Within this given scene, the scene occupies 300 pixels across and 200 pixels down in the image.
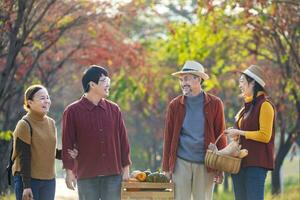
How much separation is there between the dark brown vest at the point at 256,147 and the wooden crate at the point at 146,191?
2.83ft

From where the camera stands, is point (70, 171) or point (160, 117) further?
point (160, 117)

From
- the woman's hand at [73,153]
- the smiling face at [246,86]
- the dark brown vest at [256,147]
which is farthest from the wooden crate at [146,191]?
the smiling face at [246,86]

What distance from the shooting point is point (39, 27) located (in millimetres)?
21219

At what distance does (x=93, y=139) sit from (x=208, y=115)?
132 cm

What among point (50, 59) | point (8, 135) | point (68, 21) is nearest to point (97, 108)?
point (8, 135)

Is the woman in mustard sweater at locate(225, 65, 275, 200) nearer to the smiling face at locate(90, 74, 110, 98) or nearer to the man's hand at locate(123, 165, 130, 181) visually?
the man's hand at locate(123, 165, 130, 181)

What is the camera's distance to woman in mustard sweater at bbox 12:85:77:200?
30.5ft

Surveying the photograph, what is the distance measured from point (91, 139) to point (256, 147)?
1.78m

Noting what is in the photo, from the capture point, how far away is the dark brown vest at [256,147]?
9875 mm

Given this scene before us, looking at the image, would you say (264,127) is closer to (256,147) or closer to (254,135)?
(254,135)

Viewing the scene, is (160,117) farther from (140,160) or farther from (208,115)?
(208,115)

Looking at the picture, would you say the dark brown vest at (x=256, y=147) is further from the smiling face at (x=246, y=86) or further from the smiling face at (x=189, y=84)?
the smiling face at (x=189, y=84)

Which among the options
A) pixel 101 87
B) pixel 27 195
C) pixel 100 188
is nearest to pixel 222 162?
pixel 100 188

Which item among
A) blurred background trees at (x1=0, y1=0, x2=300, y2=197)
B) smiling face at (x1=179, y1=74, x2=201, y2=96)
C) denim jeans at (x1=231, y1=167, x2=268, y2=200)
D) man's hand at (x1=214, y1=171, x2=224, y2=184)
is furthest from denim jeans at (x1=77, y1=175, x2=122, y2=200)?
blurred background trees at (x1=0, y1=0, x2=300, y2=197)
